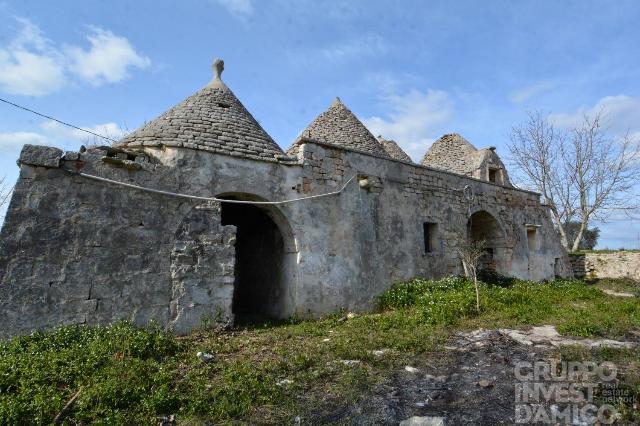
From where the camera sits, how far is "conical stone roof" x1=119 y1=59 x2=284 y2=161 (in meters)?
7.13

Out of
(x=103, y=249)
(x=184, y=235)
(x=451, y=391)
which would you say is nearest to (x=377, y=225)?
(x=184, y=235)

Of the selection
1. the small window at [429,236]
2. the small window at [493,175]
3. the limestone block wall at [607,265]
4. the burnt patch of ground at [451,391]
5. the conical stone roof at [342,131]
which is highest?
the conical stone roof at [342,131]

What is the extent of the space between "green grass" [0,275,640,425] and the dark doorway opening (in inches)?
55.7

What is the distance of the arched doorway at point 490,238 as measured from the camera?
41.1 ft

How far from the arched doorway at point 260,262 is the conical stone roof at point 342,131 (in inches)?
158

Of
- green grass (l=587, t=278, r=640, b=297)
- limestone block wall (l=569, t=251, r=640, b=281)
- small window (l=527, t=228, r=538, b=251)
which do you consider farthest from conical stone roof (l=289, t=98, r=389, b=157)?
limestone block wall (l=569, t=251, r=640, b=281)

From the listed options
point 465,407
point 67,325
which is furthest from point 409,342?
point 67,325

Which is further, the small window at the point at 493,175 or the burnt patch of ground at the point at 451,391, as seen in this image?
the small window at the point at 493,175

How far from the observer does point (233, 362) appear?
4.84 meters

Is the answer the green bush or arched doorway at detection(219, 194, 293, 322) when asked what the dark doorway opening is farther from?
the green bush

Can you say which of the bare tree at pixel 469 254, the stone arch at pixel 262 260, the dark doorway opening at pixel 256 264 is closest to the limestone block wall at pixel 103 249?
the stone arch at pixel 262 260

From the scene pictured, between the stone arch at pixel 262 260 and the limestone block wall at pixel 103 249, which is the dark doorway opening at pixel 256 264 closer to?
the stone arch at pixel 262 260

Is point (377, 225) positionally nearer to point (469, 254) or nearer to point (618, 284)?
point (469, 254)

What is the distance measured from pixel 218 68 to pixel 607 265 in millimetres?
16232
